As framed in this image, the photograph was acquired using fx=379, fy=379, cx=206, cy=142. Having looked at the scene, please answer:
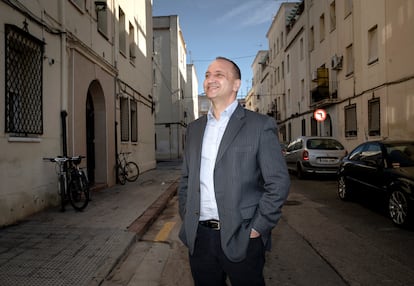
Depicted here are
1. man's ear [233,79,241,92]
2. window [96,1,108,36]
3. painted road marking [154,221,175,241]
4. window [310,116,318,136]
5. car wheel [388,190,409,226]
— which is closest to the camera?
man's ear [233,79,241,92]

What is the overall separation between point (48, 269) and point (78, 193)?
3440 millimetres

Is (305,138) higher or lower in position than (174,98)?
lower

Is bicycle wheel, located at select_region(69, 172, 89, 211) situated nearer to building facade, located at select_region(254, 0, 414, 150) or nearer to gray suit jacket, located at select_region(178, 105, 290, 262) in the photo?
gray suit jacket, located at select_region(178, 105, 290, 262)

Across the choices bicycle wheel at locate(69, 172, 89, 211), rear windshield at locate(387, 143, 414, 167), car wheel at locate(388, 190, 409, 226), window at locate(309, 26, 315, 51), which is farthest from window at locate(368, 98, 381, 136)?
bicycle wheel at locate(69, 172, 89, 211)

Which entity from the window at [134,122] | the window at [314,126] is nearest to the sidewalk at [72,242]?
the window at [134,122]

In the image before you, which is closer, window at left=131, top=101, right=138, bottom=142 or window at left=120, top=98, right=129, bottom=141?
window at left=120, top=98, right=129, bottom=141

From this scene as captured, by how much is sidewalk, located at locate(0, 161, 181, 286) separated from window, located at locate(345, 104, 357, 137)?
504 inches

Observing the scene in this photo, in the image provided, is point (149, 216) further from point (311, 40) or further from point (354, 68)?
point (311, 40)

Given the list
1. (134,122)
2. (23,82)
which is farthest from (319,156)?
(23,82)

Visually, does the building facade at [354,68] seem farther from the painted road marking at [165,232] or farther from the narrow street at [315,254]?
the painted road marking at [165,232]

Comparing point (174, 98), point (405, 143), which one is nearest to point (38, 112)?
point (405, 143)

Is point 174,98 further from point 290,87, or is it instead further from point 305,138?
point 305,138

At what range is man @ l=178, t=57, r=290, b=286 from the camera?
2123 mm

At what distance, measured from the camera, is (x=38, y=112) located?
701cm
